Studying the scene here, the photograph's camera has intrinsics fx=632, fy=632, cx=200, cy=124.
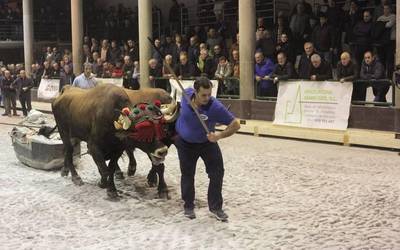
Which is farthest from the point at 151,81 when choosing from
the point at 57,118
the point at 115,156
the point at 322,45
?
the point at 115,156

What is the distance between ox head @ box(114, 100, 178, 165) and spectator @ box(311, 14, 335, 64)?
786 cm

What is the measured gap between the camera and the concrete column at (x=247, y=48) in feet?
50.6

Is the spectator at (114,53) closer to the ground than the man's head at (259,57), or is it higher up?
higher up

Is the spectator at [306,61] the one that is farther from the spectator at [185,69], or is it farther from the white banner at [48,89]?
the white banner at [48,89]

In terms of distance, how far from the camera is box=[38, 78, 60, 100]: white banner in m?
22.5

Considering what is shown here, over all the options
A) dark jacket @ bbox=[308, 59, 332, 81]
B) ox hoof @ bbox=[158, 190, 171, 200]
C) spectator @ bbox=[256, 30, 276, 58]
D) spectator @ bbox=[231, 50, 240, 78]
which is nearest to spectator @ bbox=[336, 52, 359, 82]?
dark jacket @ bbox=[308, 59, 332, 81]

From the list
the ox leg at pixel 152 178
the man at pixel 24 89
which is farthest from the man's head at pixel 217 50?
the ox leg at pixel 152 178

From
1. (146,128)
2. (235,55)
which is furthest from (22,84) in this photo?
(146,128)

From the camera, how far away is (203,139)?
262 inches

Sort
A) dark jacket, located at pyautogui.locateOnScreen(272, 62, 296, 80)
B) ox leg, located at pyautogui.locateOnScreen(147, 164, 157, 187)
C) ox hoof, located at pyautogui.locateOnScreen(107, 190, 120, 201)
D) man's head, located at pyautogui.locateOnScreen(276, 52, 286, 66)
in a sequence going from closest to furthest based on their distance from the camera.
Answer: ox hoof, located at pyautogui.locateOnScreen(107, 190, 120, 201) < ox leg, located at pyautogui.locateOnScreen(147, 164, 157, 187) < dark jacket, located at pyautogui.locateOnScreen(272, 62, 296, 80) < man's head, located at pyautogui.locateOnScreen(276, 52, 286, 66)

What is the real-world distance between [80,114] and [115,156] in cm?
78

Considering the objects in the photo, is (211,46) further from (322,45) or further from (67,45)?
(67,45)

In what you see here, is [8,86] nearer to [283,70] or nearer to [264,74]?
[264,74]

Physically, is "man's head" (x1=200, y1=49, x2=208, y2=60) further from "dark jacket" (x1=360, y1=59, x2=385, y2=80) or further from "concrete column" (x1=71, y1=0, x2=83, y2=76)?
"concrete column" (x1=71, y1=0, x2=83, y2=76)
